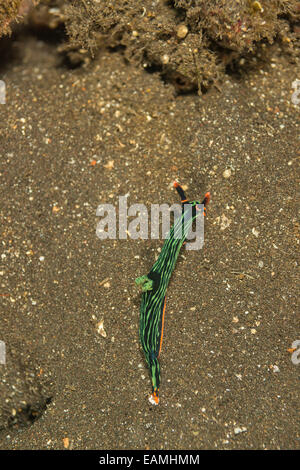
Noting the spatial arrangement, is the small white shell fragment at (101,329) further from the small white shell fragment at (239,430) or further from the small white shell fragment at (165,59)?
the small white shell fragment at (165,59)

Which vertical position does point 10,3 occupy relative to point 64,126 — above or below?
above

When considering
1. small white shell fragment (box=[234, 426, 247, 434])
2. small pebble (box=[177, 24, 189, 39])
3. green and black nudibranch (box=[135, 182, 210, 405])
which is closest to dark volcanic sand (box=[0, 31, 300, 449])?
small white shell fragment (box=[234, 426, 247, 434])

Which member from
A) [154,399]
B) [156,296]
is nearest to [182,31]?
[156,296]

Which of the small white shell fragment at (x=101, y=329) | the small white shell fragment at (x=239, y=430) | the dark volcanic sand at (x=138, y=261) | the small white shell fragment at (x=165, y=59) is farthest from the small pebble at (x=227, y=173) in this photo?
the small white shell fragment at (x=239, y=430)

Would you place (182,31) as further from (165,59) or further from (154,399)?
(154,399)

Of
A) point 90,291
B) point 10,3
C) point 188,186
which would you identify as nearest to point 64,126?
point 10,3

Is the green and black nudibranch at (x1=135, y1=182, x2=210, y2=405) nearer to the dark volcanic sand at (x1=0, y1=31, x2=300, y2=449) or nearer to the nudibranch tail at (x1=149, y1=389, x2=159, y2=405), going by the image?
the nudibranch tail at (x1=149, y1=389, x2=159, y2=405)

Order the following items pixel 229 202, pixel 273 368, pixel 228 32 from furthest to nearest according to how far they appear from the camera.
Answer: pixel 229 202
pixel 228 32
pixel 273 368

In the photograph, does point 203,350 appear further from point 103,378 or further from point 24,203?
point 24,203
